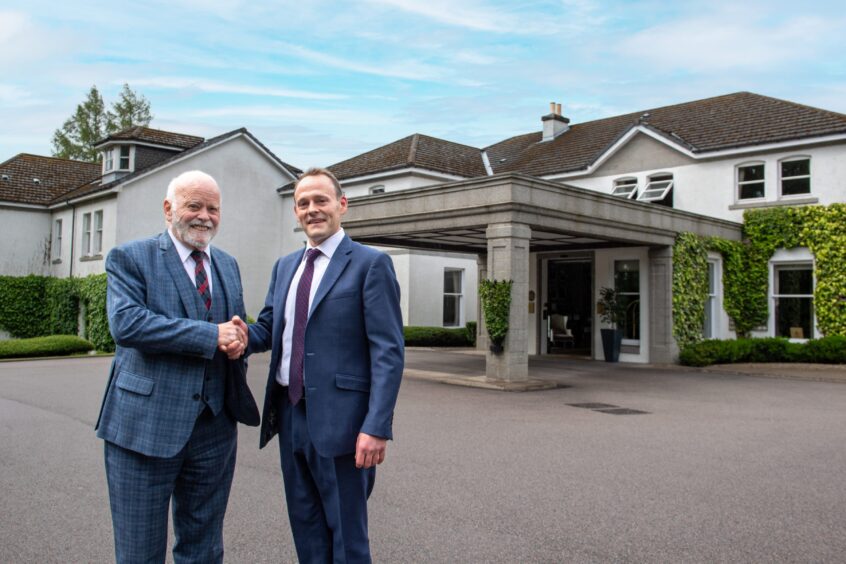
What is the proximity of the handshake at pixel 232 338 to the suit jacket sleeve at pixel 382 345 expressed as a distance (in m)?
0.54

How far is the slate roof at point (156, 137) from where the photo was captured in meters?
29.9

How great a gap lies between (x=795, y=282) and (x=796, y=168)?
3275mm

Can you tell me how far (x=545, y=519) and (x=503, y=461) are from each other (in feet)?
6.65

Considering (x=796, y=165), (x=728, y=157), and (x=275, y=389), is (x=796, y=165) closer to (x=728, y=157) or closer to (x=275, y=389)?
(x=728, y=157)

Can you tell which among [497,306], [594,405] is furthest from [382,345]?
[497,306]

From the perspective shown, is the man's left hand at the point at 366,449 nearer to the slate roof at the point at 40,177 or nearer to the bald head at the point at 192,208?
the bald head at the point at 192,208

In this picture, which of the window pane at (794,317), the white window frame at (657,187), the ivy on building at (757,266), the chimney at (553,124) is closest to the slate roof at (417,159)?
the chimney at (553,124)

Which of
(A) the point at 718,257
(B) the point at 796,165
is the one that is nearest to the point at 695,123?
A: (B) the point at 796,165

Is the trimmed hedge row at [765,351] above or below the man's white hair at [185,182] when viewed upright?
below

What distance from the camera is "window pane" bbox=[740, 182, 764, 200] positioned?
22.1 m

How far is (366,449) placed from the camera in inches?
126

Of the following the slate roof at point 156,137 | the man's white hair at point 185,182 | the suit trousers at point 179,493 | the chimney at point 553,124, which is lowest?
the suit trousers at point 179,493

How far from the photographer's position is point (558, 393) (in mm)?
13422

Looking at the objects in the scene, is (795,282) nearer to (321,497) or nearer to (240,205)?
(240,205)
